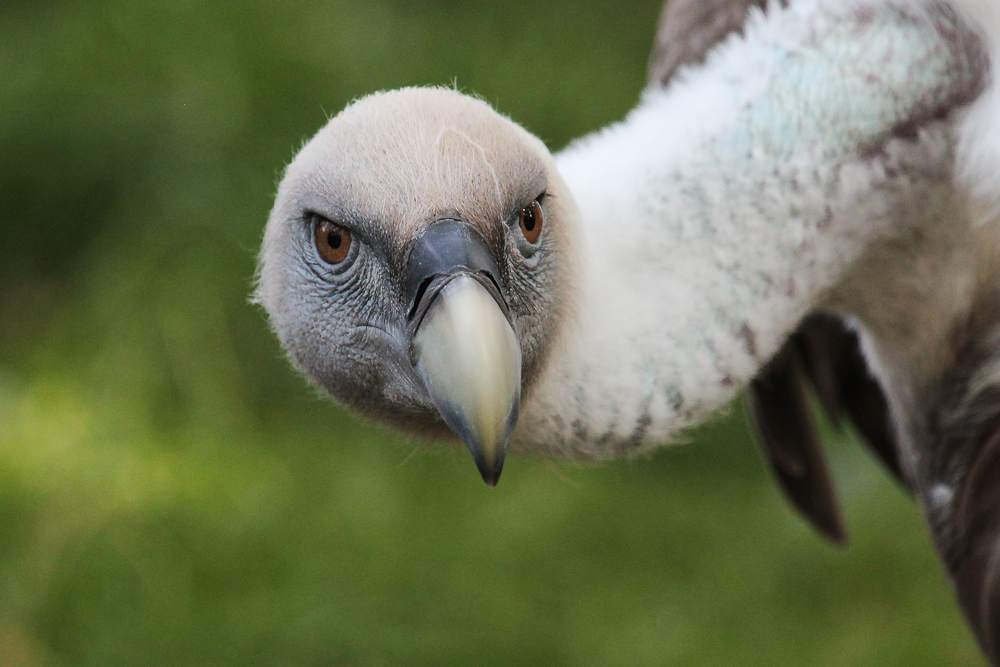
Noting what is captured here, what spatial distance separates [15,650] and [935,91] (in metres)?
2.51

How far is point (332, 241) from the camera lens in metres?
1.72

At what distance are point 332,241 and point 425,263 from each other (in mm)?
192

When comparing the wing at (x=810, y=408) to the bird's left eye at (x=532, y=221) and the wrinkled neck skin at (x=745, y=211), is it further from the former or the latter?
the bird's left eye at (x=532, y=221)

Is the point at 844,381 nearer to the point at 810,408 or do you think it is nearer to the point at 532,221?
the point at 810,408

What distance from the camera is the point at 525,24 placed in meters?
5.27

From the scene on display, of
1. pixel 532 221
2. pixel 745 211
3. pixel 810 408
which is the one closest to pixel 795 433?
pixel 810 408

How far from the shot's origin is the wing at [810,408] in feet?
9.73

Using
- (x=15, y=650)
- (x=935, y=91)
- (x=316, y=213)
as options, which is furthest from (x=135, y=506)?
(x=935, y=91)

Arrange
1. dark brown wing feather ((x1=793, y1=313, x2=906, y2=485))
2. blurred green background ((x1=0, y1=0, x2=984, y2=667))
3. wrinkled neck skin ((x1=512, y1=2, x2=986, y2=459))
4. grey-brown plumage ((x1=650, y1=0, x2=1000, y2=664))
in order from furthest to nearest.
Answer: blurred green background ((x1=0, y1=0, x2=984, y2=667)) < dark brown wing feather ((x1=793, y1=313, x2=906, y2=485)) < grey-brown plumage ((x1=650, y1=0, x2=1000, y2=664)) < wrinkled neck skin ((x1=512, y1=2, x2=986, y2=459))

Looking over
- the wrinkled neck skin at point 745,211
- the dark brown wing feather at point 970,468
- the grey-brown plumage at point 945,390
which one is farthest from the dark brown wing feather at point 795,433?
the wrinkled neck skin at point 745,211

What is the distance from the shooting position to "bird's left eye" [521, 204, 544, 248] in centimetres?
173

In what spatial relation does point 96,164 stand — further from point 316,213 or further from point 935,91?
point 935,91

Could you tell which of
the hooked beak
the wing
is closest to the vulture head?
the hooked beak

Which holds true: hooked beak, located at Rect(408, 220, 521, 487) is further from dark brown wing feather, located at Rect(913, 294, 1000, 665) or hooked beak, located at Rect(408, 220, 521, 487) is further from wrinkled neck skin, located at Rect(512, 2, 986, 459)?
A: dark brown wing feather, located at Rect(913, 294, 1000, 665)
